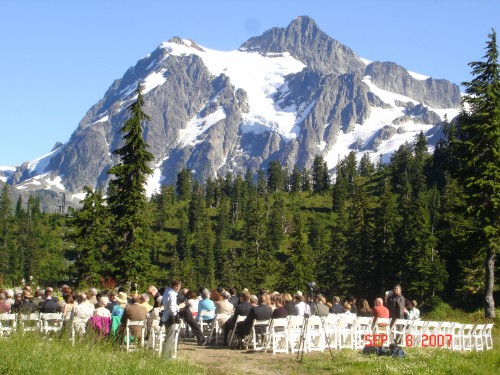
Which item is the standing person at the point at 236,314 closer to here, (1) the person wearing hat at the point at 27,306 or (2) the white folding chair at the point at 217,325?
(2) the white folding chair at the point at 217,325

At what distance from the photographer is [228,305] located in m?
20.8

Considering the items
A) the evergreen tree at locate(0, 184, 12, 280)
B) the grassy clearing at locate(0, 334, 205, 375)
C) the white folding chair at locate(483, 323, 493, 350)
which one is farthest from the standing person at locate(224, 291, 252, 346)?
the evergreen tree at locate(0, 184, 12, 280)

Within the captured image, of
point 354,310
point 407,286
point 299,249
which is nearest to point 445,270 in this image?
point 407,286

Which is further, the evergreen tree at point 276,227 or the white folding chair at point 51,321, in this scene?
the evergreen tree at point 276,227

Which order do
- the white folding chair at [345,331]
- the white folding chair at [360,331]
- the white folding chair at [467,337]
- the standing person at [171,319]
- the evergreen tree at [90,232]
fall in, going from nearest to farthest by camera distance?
the standing person at [171,319]
the white folding chair at [345,331]
the white folding chair at [360,331]
the white folding chair at [467,337]
the evergreen tree at [90,232]

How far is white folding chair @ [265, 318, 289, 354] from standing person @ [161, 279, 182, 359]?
2802 mm

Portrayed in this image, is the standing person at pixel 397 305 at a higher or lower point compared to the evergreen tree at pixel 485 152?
lower

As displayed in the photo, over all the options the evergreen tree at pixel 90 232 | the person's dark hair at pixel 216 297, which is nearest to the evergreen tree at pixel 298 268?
the evergreen tree at pixel 90 232

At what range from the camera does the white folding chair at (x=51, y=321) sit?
16900 millimetres

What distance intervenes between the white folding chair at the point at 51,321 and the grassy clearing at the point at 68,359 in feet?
10.6

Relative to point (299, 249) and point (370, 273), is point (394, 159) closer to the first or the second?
point (299, 249)

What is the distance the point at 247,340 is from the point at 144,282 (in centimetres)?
2172

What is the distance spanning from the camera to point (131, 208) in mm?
38219

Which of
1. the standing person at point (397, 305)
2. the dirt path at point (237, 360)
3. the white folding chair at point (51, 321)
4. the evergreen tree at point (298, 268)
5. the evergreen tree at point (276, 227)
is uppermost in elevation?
the evergreen tree at point (276, 227)
